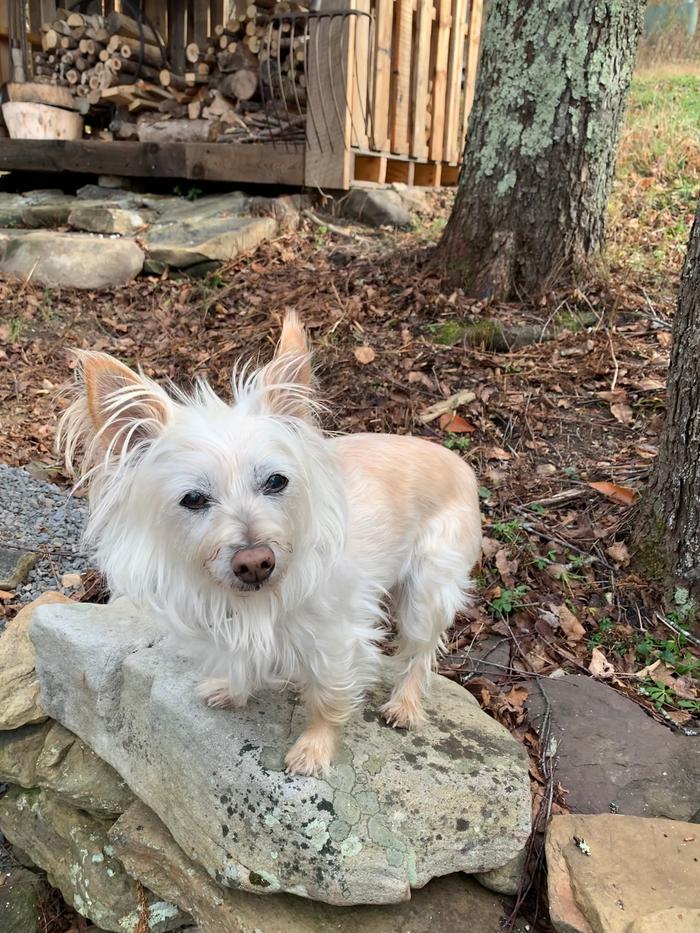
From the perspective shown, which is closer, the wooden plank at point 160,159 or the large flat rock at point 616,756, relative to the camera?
the large flat rock at point 616,756

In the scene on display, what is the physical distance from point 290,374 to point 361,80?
6253 mm

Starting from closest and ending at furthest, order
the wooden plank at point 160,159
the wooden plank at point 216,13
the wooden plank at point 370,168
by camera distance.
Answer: the wooden plank at point 160,159 → the wooden plank at point 370,168 → the wooden plank at point 216,13

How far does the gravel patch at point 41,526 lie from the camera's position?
394cm

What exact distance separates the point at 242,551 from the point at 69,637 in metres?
1.48

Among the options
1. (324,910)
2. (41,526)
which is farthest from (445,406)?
(324,910)

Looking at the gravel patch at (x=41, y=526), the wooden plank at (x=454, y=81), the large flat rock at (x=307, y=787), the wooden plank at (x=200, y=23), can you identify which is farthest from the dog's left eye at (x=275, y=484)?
the wooden plank at (x=200, y=23)

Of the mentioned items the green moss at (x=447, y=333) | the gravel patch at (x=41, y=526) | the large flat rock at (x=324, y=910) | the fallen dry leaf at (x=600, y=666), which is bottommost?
the large flat rock at (x=324, y=910)

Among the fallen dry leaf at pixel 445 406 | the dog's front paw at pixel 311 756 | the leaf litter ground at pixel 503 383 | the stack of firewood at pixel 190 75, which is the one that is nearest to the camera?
the dog's front paw at pixel 311 756

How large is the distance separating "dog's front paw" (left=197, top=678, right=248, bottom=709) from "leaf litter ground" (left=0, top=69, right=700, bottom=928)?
1.05 m

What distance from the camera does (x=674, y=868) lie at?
2.24 m

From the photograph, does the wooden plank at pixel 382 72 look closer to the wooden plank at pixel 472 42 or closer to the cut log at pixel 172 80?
the wooden plank at pixel 472 42

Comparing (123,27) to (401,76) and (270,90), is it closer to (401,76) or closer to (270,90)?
(270,90)

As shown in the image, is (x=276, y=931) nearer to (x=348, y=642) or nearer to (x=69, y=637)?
(x=348, y=642)

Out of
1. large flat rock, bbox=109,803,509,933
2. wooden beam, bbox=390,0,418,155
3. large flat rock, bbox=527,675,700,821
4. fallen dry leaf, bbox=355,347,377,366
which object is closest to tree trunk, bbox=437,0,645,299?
fallen dry leaf, bbox=355,347,377,366
